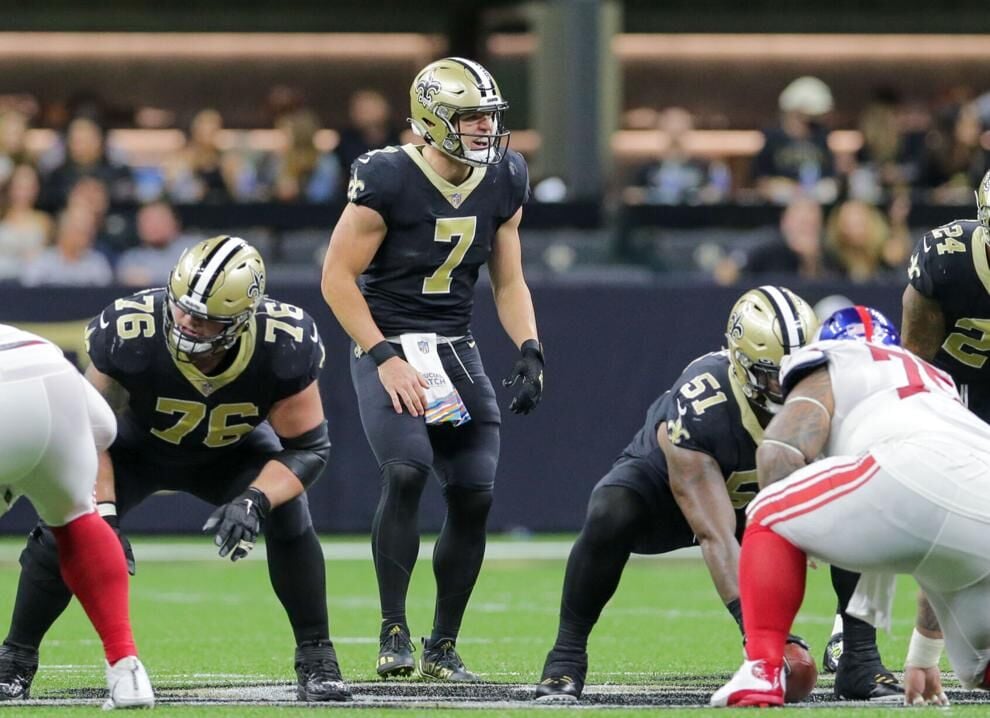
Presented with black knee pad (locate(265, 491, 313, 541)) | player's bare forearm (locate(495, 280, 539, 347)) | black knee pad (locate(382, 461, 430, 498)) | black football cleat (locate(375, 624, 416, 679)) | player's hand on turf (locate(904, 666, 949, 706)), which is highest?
player's bare forearm (locate(495, 280, 539, 347))

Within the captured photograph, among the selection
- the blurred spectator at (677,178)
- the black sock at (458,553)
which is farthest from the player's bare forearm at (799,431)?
the blurred spectator at (677,178)

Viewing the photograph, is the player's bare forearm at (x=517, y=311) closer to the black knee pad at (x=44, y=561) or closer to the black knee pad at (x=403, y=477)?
the black knee pad at (x=403, y=477)

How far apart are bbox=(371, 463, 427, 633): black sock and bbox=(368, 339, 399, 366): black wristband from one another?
0.40m

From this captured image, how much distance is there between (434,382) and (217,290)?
1193mm

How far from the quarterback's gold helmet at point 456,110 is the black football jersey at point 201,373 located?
104cm

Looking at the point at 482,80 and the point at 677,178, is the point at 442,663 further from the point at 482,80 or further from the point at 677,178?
the point at 677,178

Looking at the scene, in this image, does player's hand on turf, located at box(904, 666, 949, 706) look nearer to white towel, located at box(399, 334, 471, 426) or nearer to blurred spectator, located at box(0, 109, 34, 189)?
white towel, located at box(399, 334, 471, 426)

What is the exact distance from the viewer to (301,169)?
14.6 metres

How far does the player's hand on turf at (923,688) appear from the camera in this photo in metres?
5.44

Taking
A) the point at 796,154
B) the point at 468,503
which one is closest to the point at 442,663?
the point at 468,503

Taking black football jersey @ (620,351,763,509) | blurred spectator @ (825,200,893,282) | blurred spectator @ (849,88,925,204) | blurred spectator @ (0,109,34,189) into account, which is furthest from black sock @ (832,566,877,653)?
blurred spectator @ (849,88,925,204)

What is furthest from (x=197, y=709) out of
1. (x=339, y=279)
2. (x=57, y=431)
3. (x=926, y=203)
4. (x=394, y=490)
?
(x=926, y=203)

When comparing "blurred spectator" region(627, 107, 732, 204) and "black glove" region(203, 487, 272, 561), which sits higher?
"blurred spectator" region(627, 107, 732, 204)

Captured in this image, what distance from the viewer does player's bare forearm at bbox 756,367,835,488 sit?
5.15 meters
